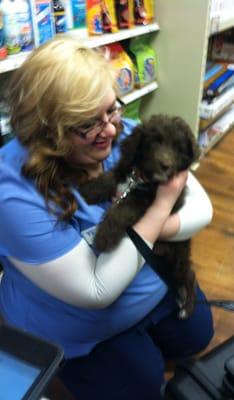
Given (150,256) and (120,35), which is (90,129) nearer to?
(150,256)

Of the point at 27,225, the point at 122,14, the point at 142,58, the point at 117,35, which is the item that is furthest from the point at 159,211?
the point at 142,58

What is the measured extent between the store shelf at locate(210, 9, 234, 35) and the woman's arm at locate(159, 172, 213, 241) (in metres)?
1.25

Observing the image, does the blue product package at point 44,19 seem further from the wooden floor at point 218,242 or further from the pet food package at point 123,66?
the wooden floor at point 218,242

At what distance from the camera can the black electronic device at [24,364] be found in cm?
47

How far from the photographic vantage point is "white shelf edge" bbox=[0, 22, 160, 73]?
1.32 meters

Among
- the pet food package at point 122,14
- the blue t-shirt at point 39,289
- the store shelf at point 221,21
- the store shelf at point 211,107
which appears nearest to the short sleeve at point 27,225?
the blue t-shirt at point 39,289

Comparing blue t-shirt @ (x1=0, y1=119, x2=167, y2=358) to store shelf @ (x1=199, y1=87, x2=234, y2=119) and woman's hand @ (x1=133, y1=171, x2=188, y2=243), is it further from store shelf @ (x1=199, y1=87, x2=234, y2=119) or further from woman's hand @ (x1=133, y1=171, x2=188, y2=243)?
store shelf @ (x1=199, y1=87, x2=234, y2=119)

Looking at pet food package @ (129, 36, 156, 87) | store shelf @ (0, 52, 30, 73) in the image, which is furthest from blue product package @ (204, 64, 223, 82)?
store shelf @ (0, 52, 30, 73)

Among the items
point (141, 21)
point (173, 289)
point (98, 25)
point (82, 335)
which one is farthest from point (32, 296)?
point (141, 21)

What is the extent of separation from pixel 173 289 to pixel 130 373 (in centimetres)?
26

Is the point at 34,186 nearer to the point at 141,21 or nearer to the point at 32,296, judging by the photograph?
the point at 32,296

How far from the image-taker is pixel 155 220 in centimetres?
92

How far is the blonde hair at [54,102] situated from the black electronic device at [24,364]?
0.38 meters

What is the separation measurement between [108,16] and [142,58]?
367 mm
